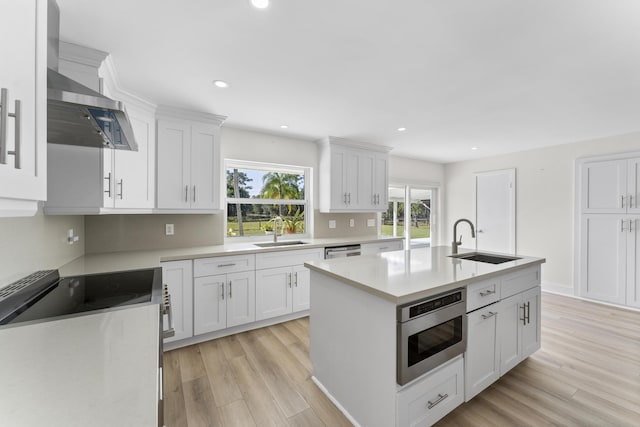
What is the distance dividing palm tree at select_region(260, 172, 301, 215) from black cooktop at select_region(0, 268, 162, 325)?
→ 1.97 meters

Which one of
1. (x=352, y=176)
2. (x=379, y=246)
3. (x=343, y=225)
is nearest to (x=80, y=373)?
(x=379, y=246)

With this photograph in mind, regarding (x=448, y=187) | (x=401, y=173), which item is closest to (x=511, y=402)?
(x=401, y=173)

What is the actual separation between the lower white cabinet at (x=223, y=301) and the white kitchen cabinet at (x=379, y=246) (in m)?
1.60

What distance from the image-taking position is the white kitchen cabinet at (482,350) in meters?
1.71

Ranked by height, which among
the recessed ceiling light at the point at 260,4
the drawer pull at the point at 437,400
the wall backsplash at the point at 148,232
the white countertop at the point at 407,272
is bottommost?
the drawer pull at the point at 437,400

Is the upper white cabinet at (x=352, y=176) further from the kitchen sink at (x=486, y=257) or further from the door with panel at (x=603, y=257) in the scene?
the door with panel at (x=603, y=257)

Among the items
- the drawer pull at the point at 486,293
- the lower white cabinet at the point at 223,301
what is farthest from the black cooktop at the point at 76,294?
the drawer pull at the point at 486,293

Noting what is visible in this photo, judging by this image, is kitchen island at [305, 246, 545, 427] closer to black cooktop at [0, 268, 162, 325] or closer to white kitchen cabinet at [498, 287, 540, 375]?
white kitchen cabinet at [498, 287, 540, 375]

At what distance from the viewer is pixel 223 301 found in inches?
107

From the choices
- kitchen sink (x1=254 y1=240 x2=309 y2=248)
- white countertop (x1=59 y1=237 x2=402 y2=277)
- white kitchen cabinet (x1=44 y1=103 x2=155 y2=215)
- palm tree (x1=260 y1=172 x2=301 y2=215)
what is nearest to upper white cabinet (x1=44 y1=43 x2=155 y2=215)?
white kitchen cabinet (x1=44 y1=103 x2=155 y2=215)

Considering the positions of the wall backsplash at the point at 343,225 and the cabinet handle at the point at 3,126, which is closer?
the cabinet handle at the point at 3,126

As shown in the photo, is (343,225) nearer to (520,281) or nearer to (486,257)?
(486,257)

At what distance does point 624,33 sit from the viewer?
1554 mm

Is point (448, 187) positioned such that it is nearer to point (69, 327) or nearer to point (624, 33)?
point (624, 33)
